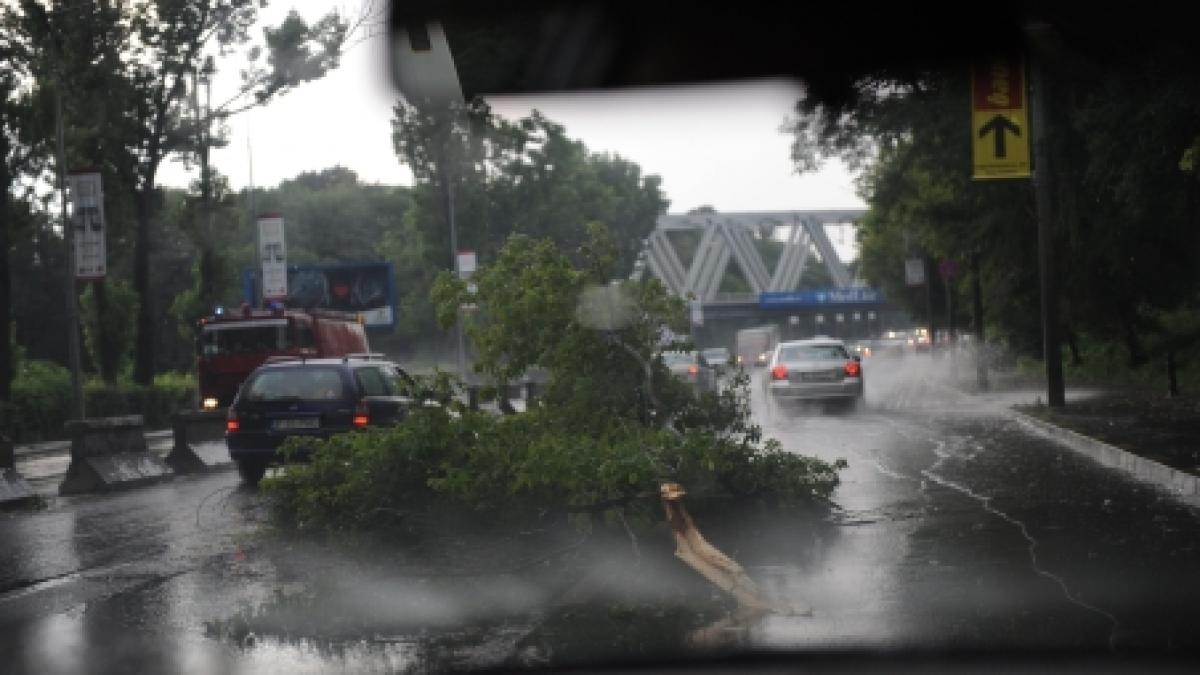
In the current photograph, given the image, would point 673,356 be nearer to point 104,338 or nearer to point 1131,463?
point 1131,463

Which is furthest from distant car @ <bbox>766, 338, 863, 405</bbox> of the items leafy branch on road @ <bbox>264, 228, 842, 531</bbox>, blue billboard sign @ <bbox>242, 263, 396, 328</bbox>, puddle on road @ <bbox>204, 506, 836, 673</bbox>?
puddle on road @ <bbox>204, 506, 836, 673</bbox>

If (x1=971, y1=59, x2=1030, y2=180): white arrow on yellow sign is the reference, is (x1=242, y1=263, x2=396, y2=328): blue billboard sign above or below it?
below

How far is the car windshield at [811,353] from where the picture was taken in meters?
29.8

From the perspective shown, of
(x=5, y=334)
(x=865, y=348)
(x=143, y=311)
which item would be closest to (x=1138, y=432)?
(x=5, y=334)

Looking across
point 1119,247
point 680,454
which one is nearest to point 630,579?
point 680,454

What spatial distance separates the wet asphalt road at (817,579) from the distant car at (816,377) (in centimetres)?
1282

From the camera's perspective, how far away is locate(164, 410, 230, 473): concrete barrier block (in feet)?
70.4

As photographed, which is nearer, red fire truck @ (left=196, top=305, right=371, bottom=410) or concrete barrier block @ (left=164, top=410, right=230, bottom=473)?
concrete barrier block @ (left=164, top=410, right=230, bottom=473)

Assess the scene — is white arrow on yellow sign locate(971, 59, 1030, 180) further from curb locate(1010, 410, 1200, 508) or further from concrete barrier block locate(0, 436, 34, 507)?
concrete barrier block locate(0, 436, 34, 507)

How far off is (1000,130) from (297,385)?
1030cm

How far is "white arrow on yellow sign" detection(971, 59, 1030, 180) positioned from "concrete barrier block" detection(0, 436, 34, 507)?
12.7 metres

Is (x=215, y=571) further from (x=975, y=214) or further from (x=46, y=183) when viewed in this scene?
(x=46, y=183)

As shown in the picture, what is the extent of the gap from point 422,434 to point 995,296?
25.6 meters

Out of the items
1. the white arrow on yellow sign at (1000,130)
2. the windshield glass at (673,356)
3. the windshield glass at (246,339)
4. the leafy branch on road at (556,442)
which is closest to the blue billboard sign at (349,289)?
the windshield glass at (246,339)
